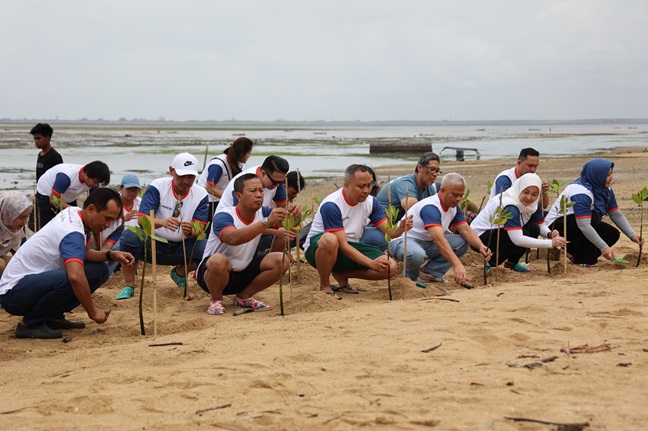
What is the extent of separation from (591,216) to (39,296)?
5.56 m

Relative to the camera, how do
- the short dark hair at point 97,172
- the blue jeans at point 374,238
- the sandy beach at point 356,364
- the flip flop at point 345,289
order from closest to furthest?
the sandy beach at point 356,364, the flip flop at point 345,289, the blue jeans at point 374,238, the short dark hair at point 97,172

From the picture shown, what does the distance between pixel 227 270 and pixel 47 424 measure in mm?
2734

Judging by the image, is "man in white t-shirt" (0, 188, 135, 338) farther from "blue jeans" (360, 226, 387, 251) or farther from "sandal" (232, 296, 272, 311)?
"blue jeans" (360, 226, 387, 251)

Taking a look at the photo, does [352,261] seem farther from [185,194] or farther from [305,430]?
[305,430]

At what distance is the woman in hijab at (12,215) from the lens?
6.02 meters

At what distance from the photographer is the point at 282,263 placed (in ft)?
20.1

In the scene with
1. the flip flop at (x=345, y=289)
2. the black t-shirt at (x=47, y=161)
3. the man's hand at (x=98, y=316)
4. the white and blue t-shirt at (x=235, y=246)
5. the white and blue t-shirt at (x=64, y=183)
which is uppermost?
the black t-shirt at (x=47, y=161)

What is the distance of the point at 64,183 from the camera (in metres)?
7.90

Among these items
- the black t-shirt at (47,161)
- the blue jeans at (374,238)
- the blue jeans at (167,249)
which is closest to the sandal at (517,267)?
the blue jeans at (374,238)

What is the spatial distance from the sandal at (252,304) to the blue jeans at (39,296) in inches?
53.4

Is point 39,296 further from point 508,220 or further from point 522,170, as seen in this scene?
point 522,170

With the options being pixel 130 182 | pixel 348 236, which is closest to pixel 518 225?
pixel 348 236

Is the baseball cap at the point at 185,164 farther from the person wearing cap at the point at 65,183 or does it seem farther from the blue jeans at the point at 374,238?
the blue jeans at the point at 374,238

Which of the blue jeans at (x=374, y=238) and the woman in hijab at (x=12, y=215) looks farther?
the blue jeans at (x=374, y=238)
